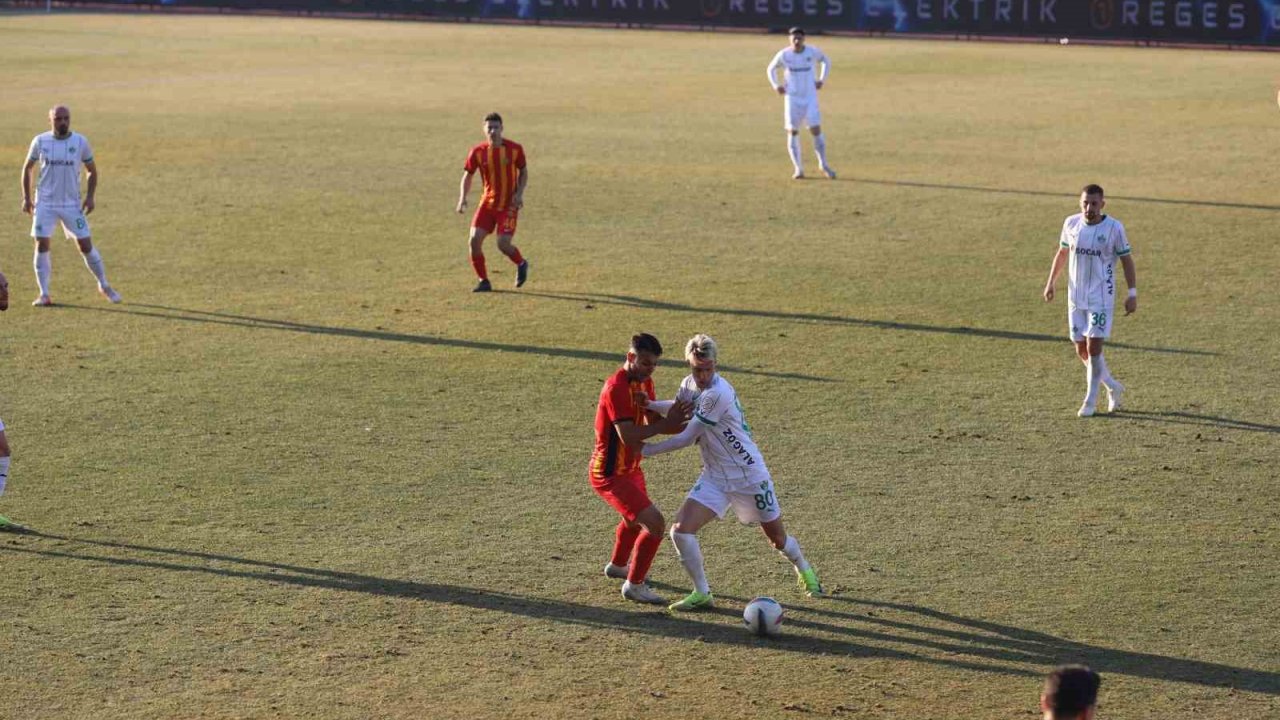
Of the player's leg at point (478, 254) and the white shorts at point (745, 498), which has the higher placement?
the player's leg at point (478, 254)

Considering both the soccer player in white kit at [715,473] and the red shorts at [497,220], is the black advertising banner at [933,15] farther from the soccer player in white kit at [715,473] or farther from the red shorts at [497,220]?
the soccer player in white kit at [715,473]

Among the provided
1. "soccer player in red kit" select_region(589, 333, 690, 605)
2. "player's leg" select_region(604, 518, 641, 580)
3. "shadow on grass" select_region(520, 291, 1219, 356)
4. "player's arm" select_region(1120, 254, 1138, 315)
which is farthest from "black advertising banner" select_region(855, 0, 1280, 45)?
"soccer player in red kit" select_region(589, 333, 690, 605)

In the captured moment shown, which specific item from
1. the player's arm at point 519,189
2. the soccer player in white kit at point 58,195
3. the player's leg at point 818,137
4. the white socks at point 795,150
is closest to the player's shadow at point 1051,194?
the player's leg at point 818,137

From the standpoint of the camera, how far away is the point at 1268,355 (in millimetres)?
16859

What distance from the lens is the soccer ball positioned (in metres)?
9.92

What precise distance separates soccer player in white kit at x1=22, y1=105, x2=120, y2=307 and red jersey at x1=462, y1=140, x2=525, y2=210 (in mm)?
4444

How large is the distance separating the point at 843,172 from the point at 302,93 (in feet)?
56.9

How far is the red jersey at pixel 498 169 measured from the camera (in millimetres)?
19703

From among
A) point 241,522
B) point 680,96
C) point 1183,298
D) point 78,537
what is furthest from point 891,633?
point 680,96

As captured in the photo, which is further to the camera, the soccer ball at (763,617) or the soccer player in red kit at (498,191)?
the soccer player in red kit at (498,191)

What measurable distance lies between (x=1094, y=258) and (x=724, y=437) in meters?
5.93

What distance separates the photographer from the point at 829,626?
1019 cm

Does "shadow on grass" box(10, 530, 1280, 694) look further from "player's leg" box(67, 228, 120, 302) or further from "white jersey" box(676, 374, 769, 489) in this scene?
"player's leg" box(67, 228, 120, 302)

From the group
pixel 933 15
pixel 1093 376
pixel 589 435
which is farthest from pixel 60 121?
pixel 933 15
